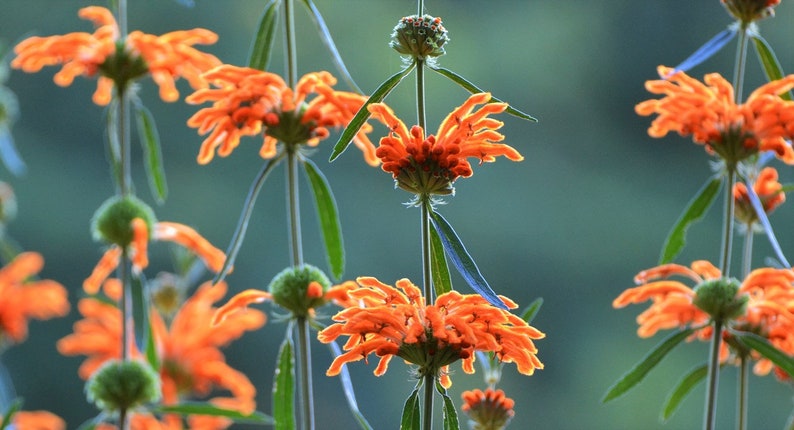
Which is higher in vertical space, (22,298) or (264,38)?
(264,38)

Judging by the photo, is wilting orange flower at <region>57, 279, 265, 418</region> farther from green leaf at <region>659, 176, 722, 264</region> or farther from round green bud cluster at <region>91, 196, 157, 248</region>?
green leaf at <region>659, 176, 722, 264</region>

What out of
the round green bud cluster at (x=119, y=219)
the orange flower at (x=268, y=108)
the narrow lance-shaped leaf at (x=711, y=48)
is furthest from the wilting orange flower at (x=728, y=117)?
the round green bud cluster at (x=119, y=219)

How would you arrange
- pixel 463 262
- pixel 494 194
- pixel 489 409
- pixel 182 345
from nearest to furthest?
1. pixel 463 262
2. pixel 489 409
3. pixel 182 345
4. pixel 494 194

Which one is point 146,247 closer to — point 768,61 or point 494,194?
point 768,61

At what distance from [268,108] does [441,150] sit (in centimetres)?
22

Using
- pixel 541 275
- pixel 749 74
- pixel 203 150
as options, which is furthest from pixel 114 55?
pixel 749 74

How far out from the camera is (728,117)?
90 centimetres

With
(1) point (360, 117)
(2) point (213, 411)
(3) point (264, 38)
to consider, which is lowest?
(2) point (213, 411)

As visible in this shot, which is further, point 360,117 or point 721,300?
point 721,300

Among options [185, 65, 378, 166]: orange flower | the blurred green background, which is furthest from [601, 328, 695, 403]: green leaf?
the blurred green background

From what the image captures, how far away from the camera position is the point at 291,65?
91 centimetres

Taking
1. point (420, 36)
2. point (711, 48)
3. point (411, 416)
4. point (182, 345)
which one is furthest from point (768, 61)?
point (182, 345)

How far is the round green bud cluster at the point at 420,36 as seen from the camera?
2.40 feet

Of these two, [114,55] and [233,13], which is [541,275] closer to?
[233,13]
